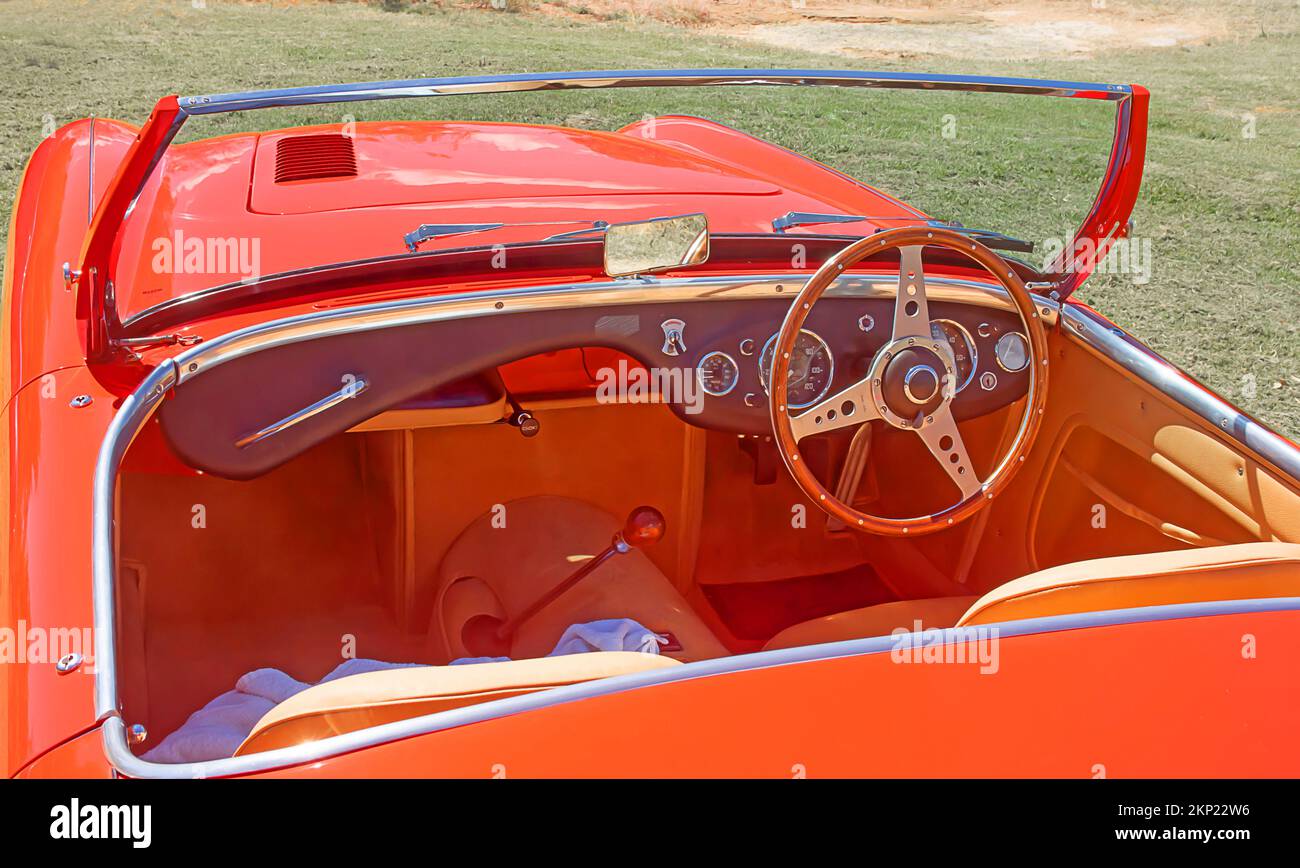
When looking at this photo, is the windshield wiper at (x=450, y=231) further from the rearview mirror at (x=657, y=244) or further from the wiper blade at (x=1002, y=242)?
the wiper blade at (x=1002, y=242)

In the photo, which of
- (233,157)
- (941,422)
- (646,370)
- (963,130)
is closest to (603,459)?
(646,370)

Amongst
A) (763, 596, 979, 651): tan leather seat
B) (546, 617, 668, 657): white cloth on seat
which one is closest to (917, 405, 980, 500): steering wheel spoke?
(763, 596, 979, 651): tan leather seat

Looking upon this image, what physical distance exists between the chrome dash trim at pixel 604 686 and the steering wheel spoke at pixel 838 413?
63cm

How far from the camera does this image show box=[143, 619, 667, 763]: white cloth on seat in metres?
1.89

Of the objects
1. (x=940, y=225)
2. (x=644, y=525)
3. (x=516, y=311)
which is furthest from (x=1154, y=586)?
(x=516, y=311)

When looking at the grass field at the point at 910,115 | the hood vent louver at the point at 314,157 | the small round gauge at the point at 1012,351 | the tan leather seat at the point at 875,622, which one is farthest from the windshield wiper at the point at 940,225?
the grass field at the point at 910,115

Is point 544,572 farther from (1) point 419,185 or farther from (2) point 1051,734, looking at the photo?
(2) point 1051,734

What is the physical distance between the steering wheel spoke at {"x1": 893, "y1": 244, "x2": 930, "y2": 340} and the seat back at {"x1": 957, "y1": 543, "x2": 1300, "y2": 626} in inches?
23.0

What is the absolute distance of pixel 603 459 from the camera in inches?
117

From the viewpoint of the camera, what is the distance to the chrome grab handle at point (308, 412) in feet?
6.85

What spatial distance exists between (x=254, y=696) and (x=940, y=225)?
185 cm

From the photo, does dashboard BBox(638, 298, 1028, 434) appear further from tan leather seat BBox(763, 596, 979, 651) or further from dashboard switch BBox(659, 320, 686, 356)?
tan leather seat BBox(763, 596, 979, 651)

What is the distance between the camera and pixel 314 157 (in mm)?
2914
